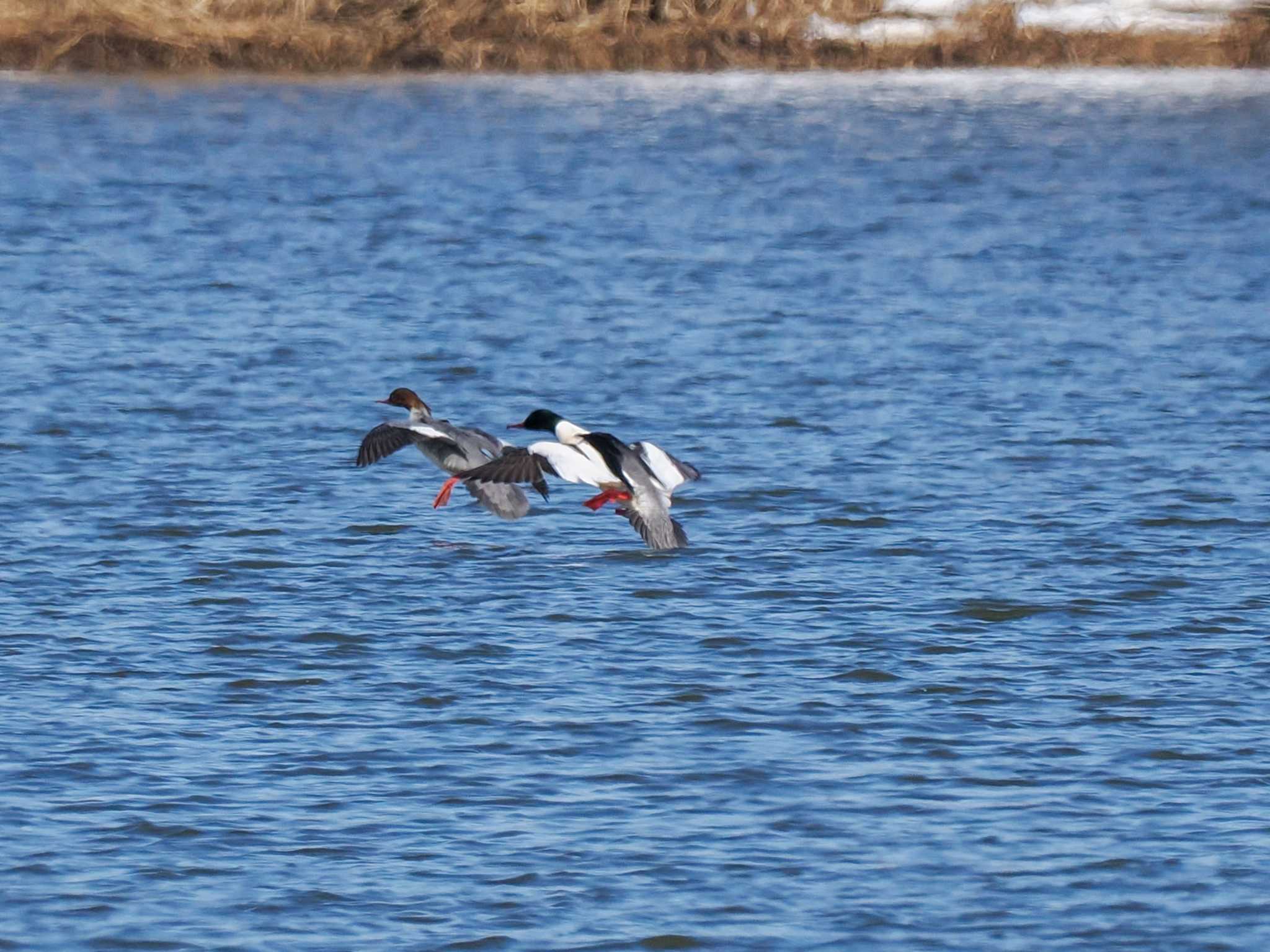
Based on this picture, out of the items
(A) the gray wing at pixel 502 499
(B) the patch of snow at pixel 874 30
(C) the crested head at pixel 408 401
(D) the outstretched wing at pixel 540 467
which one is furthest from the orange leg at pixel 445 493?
(B) the patch of snow at pixel 874 30

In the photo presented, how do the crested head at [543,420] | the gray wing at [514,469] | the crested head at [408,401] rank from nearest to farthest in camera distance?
the gray wing at [514,469], the crested head at [543,420], the crested head at [408,401]

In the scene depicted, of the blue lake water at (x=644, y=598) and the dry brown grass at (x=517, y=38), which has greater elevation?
the dry brown grass at (x=517, y=38)

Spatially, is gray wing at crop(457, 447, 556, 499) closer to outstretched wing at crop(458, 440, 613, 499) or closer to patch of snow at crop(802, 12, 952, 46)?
outstretched wing at crop(458, 440, 613, 499)

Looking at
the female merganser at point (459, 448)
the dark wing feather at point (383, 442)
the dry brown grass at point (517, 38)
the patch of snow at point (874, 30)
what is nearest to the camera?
the dark wing feather at point (383, 442)

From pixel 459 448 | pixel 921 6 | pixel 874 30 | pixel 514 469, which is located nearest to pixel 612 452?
pixel 514 469

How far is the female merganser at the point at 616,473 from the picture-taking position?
14.0 metres

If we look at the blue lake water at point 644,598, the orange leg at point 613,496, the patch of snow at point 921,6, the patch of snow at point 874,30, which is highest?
the patch of snow at point 921,6

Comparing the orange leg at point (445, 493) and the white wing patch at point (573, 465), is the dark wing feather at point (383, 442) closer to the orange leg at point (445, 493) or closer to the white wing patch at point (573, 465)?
the orange leg at point (445, 493)

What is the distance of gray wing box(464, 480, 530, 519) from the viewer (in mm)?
14953

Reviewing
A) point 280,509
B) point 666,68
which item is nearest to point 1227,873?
point 280,509

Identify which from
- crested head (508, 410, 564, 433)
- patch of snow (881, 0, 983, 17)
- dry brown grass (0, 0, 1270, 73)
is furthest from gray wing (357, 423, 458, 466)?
patch of snow (881, 0, 983, 17)

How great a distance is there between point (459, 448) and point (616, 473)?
140 centimetres

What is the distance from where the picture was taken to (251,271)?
2706cm

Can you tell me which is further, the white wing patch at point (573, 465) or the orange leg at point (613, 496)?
the orange leg at point (613, 496)
